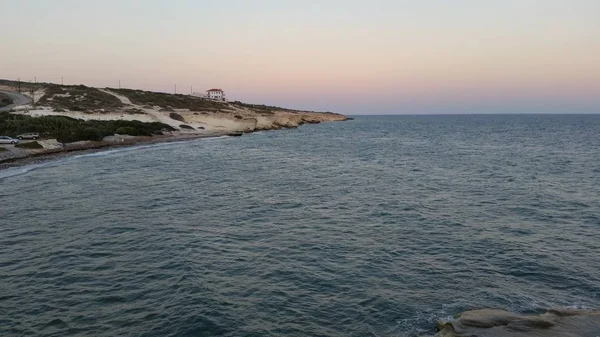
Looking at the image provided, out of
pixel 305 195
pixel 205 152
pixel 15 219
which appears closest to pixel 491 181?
pixel 305 195

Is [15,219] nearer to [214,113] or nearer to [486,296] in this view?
[486,296]

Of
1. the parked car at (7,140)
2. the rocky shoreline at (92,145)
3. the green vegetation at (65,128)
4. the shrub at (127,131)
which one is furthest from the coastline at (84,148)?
the parked car at (7,140)

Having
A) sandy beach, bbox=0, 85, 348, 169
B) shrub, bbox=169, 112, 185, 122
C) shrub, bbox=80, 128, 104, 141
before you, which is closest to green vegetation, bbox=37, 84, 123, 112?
sandy beach, bbox=0, 85, 348, 169

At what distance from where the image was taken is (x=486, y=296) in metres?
15.9

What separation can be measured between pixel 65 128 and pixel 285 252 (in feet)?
213

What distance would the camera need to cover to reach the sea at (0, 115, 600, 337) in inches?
566

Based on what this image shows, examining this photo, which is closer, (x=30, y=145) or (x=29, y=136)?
(x=30, y=145)

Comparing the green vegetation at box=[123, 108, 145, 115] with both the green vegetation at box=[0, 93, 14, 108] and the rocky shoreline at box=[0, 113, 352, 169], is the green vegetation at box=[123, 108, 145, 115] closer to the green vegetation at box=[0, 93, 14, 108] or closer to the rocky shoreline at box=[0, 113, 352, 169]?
the rocky shoreline at box=[0, 113, 352, 169]

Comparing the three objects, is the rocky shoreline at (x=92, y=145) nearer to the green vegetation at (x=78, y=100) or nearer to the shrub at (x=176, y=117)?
the shrub at (x=176, y=117)

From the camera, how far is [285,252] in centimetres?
2052

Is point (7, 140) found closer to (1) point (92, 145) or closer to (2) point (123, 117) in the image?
(1) point (92, 145)

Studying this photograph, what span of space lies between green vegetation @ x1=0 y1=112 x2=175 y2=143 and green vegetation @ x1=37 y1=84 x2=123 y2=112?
22449 mm

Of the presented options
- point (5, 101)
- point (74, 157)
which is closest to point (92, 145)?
point (74, 157)

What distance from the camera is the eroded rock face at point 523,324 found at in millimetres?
12389
